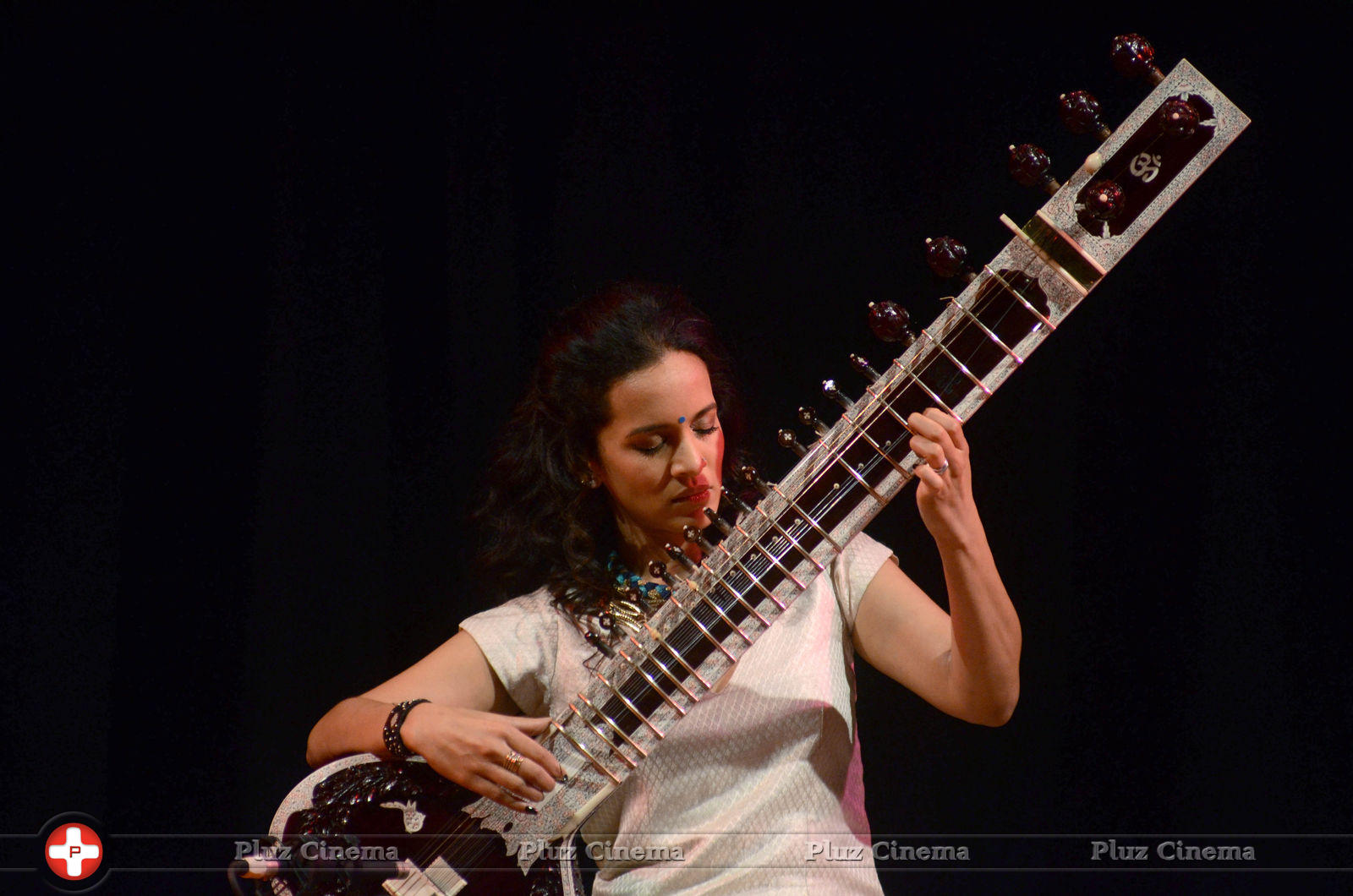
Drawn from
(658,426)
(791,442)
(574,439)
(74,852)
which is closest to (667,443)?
(658,426)

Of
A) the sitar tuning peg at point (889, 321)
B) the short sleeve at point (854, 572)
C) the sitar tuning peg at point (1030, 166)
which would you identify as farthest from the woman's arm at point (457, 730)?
the sitar tuning peg at point (1030, 166)

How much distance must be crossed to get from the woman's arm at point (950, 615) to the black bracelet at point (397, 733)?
25.9 inches

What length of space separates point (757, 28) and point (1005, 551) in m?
1.15

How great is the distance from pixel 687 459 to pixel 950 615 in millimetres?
446

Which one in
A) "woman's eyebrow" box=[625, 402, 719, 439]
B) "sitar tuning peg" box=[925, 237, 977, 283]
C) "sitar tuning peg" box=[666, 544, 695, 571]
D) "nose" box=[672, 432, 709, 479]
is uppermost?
"woman's eyebrow" box=[625, 402, 719, 439]

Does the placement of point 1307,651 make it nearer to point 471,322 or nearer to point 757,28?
point 757,28

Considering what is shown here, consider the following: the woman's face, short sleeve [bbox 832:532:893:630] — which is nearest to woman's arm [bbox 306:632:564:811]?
the woman's face

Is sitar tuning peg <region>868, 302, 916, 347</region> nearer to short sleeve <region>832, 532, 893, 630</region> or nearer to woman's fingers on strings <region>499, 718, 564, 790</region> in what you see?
short sleeve <region>832, 532, 893, 630</region>

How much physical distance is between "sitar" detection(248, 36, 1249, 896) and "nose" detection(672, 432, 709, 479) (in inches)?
5.9

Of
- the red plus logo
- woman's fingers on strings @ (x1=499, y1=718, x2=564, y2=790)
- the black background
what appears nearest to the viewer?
woman's fingers on strings @ (x1=499, y1=718, x2=564, y2=790)

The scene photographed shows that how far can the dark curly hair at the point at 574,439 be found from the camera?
1717 millimetres

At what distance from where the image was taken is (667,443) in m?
1.65

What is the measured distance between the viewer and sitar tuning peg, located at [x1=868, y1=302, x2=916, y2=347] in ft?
4.22

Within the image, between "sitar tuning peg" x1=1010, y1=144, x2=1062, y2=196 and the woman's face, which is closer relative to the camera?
"sitar tuning peg" x1=1010, y1=144, x2=1062, y2=196
